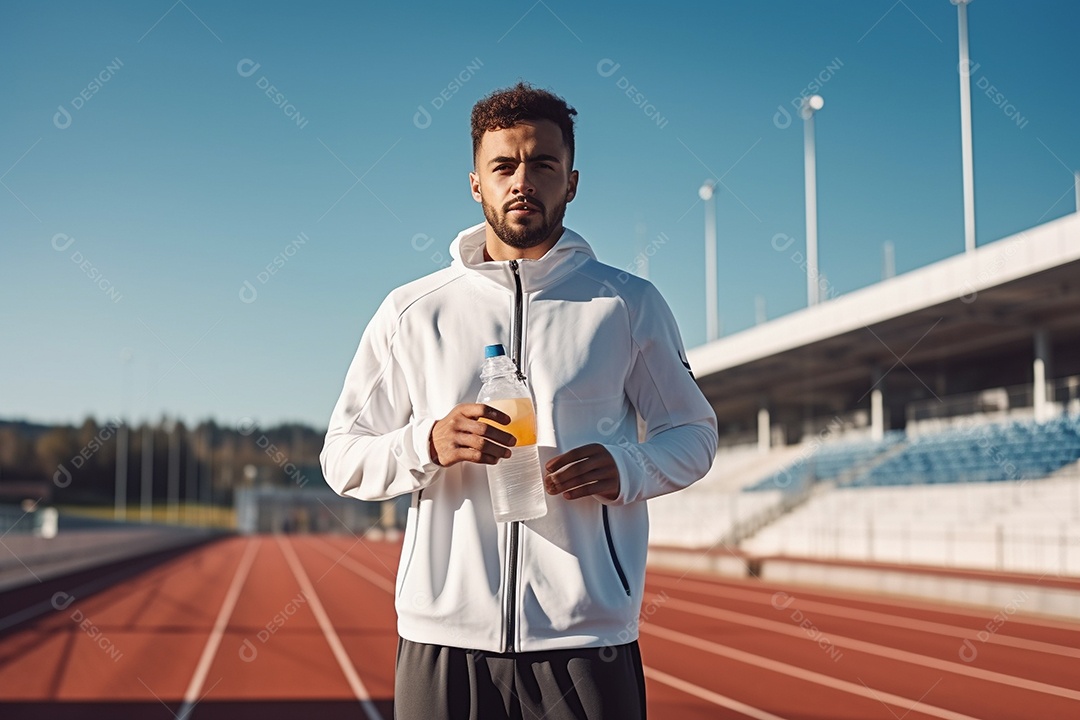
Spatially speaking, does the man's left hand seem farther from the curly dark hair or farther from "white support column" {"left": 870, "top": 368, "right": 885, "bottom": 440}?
"white support column" {"left": 870, "top": 368, "right": 885, "bottom": 440}

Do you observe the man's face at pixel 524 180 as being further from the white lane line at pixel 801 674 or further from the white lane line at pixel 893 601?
the white lane line at pixel 893 601

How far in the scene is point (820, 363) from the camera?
115 feet

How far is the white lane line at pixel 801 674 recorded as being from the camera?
29.7 ft

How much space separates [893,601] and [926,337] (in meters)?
12.8

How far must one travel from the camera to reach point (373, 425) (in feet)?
7.89

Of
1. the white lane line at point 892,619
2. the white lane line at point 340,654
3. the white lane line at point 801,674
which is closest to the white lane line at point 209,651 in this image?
the white lane line at point 340,654

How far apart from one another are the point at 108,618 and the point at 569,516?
16.5 metres

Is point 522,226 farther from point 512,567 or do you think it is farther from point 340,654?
point 340,654

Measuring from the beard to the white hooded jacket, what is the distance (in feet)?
0.13

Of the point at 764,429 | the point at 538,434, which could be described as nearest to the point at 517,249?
the point at 538,434

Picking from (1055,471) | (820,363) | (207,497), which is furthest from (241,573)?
(207,497)

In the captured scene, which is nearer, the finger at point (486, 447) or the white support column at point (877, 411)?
the finger at point (486, 447)

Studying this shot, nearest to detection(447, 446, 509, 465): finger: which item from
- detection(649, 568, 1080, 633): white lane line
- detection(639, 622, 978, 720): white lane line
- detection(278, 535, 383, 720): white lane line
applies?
detection(278, 535, 383, 720): white lane line

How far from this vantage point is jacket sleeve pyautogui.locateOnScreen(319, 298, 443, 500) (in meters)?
2.23
